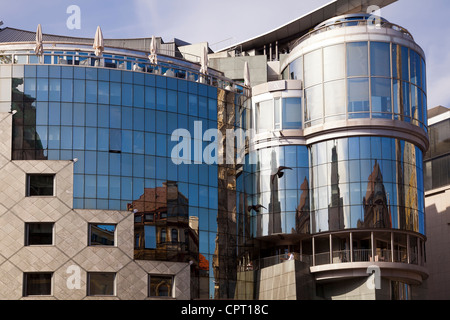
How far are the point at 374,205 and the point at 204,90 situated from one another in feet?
51.5

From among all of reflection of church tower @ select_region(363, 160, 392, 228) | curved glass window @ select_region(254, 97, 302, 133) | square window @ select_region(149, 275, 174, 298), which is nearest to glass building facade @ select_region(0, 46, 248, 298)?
square window @ select_region(149, 275, 174, 298)

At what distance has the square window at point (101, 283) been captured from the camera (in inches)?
2339

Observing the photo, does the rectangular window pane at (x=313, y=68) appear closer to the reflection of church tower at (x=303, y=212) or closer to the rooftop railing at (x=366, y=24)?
the rooftop railing at (x=366, y=24)

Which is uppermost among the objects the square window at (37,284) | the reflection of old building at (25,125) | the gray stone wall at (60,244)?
the reflection of old building at (25,125)

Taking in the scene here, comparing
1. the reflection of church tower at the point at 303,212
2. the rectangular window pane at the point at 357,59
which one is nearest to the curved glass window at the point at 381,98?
the rectangular window pane at the point at 357,59

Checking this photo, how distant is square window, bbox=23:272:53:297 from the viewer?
58625mm

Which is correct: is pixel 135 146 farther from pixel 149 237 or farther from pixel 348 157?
pixel 348 157

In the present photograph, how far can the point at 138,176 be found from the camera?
62.6 metres

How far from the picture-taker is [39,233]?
59844 mm

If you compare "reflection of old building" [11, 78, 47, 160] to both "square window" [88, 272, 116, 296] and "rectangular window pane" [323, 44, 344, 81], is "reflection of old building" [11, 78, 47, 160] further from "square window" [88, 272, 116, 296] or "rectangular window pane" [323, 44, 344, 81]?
"rectangular window pane" [323, 44, 344, 81]

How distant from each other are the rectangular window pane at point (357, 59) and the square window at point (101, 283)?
898 inches

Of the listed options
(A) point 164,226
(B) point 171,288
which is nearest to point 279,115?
(A) point 164,226

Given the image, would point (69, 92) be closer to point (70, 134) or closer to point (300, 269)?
point (70, 134)

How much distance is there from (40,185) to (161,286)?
11.0 m
